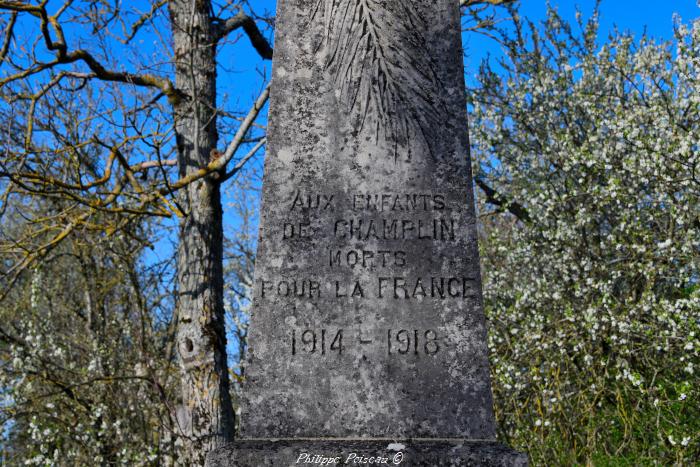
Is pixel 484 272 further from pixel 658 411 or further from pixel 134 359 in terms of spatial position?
pixel 134 359

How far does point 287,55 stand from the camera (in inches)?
132

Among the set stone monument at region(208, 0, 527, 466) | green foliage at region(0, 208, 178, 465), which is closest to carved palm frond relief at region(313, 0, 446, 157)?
stone monument at region(208, 0, 527, 466)

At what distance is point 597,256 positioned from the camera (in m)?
8.04

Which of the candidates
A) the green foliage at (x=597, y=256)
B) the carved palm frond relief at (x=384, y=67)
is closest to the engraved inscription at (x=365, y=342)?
the carved palm frond relief at (x=384, y=67)

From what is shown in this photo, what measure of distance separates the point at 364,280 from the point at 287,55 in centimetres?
115

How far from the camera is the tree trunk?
7.00 metres

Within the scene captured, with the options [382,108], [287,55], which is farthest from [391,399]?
[287,55]

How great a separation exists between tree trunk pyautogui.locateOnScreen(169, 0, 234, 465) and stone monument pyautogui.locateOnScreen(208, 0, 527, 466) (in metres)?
3.89

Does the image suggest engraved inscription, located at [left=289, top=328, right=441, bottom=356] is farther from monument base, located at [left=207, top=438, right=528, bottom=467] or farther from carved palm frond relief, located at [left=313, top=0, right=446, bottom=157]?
carved palm frond relief, located at [left=313, top=0, right=446, bottom=157]

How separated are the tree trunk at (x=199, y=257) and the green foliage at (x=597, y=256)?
2.84 metres
